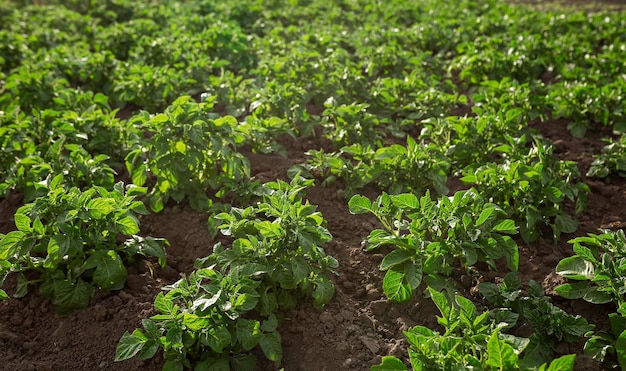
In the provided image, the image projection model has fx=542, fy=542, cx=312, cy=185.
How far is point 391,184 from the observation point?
4047mm

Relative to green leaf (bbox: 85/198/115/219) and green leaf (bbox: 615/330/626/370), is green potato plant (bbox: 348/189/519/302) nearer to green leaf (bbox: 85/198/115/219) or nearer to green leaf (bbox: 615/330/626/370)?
green leaf (bbox: 615/330/626/370)

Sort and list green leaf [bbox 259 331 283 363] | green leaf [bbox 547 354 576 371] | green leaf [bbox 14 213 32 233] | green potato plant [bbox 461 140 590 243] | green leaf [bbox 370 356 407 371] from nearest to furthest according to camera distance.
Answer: green leaf [bbox 547 354 576 371]
green leaf [bbox 370 356 407 371]
green leaf [bbox 259 331 283 363]
green leaf [bbox 14 213 32 233]
green potato plant [bbox 461 140 590 243]

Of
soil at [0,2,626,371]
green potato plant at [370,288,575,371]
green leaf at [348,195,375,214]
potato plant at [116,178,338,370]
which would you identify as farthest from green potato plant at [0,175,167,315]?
green potato plant at [370,288,575,371]

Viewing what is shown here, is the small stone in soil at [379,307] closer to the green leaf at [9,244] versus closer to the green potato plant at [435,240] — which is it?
the green potato plant at [435,240]

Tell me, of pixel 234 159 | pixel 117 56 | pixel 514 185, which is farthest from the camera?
pixel 117 56

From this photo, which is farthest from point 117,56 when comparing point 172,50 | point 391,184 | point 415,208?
point 415,208

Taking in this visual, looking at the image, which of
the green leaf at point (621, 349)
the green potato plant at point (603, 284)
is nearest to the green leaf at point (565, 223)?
the green potato plant at point (603, 284)

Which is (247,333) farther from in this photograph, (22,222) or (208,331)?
(22,222)

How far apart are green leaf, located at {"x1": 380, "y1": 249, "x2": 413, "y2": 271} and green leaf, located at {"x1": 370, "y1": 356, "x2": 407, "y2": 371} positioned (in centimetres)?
59

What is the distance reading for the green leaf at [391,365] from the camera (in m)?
2.40

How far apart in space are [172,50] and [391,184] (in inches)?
142

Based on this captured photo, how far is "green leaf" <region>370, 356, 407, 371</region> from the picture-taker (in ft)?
7.87

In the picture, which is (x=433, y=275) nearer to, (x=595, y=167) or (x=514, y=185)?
(x=514, y=185)

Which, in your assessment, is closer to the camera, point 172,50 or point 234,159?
point 234,159
